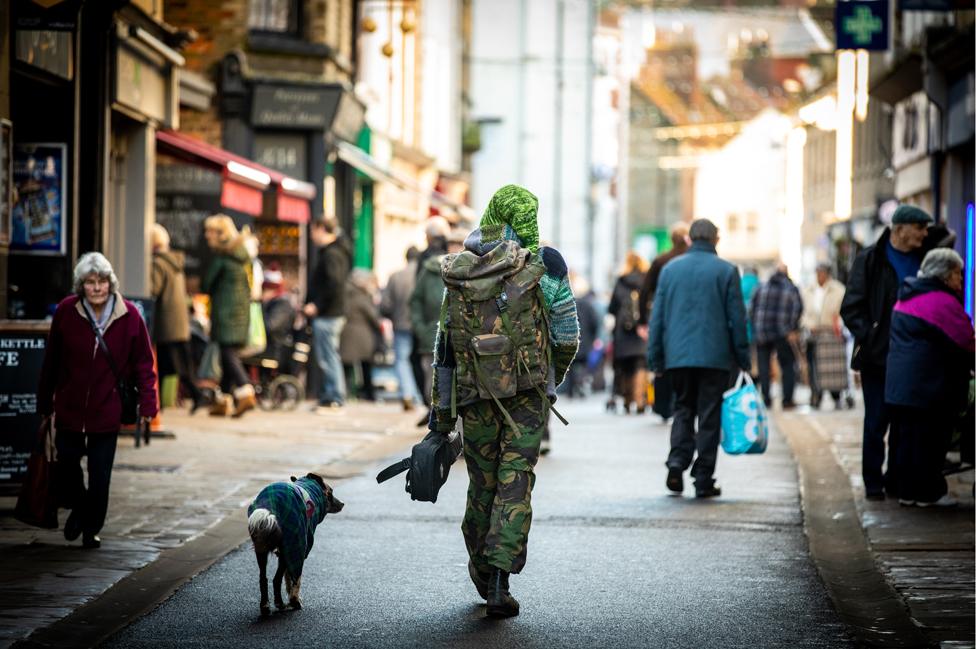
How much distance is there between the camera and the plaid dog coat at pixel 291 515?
7430 mm

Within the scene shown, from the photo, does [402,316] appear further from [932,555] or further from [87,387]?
[932,555]

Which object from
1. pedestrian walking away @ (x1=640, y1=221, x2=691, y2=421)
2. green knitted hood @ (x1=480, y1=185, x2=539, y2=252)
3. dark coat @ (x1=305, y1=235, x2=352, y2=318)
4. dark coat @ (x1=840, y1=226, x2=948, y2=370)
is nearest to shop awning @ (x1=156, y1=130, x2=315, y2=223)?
dark coat @ (x1=305, y1=235, x2=352, y2=318)

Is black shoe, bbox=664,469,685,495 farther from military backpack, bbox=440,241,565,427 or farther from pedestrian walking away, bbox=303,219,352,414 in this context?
pedestrian walking away, bbox=303,219,352,414

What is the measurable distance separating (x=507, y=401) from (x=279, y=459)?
669cm

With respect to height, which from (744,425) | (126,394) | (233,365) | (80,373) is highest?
(80,373)

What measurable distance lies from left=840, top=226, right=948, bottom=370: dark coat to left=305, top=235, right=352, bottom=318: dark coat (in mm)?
9159

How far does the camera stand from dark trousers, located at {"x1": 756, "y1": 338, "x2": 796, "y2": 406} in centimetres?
2217

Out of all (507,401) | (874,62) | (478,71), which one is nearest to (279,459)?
(507,401)

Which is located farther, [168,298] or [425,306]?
[168,298]

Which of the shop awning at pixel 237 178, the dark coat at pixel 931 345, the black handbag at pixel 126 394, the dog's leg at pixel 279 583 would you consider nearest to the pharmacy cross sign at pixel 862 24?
the shop awning at pixel 237 178

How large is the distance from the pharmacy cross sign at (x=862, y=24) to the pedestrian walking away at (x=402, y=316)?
19.9 feet

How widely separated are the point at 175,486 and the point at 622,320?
965 cm

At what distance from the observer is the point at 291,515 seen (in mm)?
7520

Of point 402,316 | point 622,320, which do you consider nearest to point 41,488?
point 402,316
